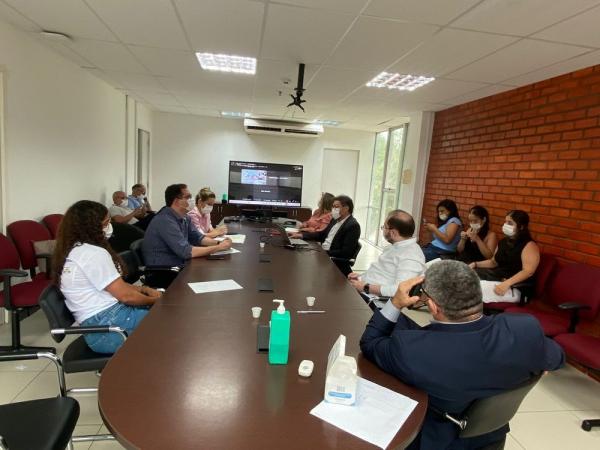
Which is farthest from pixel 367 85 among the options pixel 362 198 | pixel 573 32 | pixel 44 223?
pixel 362 198

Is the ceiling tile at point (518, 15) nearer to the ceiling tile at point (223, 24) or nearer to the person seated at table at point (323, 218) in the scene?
the ceiling tile at point (223, 24)

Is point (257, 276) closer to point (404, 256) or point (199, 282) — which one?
point (199, 282)

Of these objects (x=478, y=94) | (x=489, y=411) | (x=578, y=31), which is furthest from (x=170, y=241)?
(x=478, y=94)

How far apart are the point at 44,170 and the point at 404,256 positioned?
3.85 meters

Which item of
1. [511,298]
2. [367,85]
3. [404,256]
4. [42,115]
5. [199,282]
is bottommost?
[511,298]

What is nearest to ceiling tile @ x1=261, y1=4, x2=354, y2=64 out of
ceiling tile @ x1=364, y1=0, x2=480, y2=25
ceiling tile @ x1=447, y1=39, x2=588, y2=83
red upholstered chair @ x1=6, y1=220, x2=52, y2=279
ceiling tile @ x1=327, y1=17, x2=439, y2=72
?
ceiling tile @ x1=327, y1=17, x2=439, y2=72

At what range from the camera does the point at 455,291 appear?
124 centimetres

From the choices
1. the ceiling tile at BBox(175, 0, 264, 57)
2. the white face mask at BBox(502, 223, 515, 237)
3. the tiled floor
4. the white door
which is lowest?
the tiled floor

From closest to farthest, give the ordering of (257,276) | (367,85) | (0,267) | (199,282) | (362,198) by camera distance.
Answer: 1. (199,282)
2. (257,276)
3. (0,267)
4. (367,85)
5. (362,198)

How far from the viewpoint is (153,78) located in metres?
4.77

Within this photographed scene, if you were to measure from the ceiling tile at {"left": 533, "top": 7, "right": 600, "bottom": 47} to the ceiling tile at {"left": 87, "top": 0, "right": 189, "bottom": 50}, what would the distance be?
2735mm

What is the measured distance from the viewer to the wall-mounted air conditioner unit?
7.65m

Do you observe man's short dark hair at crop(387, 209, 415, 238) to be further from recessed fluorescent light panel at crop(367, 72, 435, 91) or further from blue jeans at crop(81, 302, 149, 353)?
recessed fluorescent light panel at crop(367, 72, 435, 91)

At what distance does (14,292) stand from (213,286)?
1.68 meters
